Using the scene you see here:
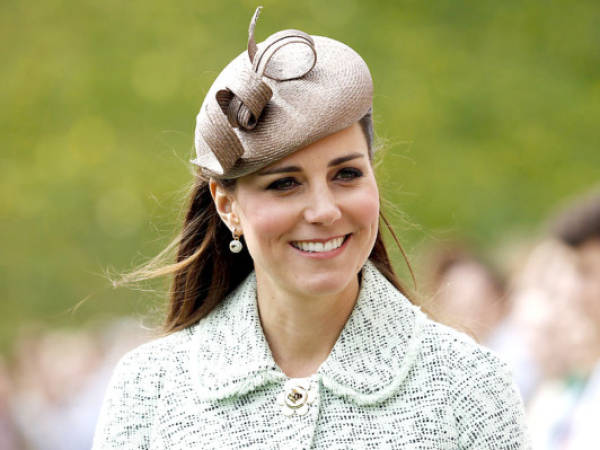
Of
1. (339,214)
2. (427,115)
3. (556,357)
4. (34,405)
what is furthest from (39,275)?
(339,214)

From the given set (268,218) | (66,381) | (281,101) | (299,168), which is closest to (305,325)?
(268,218)

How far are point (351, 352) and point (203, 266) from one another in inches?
23.8

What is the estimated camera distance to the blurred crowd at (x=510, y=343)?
5.17 meters

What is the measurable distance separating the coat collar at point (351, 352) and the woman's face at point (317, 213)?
0.22 metres

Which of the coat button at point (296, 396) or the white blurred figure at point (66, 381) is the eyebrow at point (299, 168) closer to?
the coat button at point (296, 396)

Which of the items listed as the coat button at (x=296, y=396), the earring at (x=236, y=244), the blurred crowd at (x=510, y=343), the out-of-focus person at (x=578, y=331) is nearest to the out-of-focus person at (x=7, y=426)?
the blurred crowd at (x=510, y=343)

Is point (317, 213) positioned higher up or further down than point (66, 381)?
higher up

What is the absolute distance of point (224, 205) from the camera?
3.32 meters

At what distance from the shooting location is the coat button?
3.13 metres

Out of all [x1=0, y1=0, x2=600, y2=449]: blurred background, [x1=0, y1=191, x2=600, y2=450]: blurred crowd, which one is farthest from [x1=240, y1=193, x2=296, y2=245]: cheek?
[x1=0, y1=0, x2=600, y2=449]: blurred background

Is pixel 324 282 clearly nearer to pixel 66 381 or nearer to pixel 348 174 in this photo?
pixel 348 174

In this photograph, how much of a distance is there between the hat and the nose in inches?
5.3

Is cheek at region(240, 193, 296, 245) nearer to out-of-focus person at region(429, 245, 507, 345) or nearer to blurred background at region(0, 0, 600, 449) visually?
out-of-focus person at region(429, 245, 507, 345)

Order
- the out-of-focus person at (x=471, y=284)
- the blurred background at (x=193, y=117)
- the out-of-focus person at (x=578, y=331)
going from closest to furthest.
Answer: the out-of-focus person at (x=578, y=331), the out-of-focus person at (x=471, y=284), the blurred background at (x=193, y=117)
